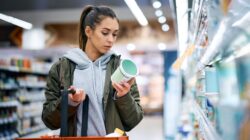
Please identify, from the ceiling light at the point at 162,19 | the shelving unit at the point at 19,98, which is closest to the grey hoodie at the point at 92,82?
the shelving unit at the point at 19,98

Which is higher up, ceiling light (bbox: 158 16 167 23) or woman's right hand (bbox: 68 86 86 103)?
ceiling light (bbox: 158 16 167 23)

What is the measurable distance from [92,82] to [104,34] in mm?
247

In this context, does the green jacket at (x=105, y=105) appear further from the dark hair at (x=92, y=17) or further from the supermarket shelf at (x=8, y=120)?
the supermarket shelf at (x=8, y=120)

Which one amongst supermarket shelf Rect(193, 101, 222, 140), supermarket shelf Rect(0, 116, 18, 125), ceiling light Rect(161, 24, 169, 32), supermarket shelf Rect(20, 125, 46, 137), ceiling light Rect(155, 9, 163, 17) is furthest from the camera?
ceiling light Rect(161, 24, 169, 32)

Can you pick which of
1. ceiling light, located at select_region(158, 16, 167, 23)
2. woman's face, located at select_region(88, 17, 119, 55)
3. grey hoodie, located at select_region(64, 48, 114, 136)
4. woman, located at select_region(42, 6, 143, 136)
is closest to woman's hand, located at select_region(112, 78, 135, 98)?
woman, located at select_region(42, 6, 143, 136)

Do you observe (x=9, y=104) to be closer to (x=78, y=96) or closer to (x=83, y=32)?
(x=83, y=32)

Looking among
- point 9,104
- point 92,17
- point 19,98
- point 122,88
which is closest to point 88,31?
point 92,17

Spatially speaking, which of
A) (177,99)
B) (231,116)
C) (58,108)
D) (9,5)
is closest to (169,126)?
(177,99)

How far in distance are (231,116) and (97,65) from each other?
1.03 meters

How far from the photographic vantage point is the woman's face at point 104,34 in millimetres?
1722

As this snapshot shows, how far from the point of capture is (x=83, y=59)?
1.72 meters

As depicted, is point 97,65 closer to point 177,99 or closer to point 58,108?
point 58,108

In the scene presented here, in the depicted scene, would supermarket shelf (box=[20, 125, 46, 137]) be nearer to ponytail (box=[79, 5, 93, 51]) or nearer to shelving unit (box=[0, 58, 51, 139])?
shelving unit (box=[0, 58, 51, 139])

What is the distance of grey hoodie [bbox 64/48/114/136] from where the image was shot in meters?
1.64
